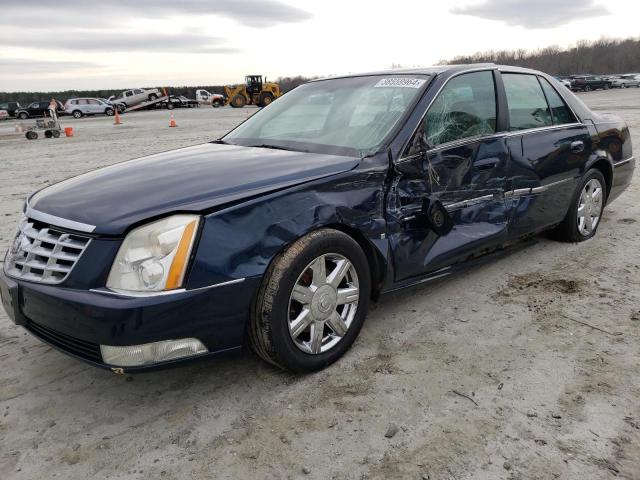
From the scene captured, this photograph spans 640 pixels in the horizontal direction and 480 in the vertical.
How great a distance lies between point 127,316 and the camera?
85.0 inches

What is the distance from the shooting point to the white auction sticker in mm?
3357

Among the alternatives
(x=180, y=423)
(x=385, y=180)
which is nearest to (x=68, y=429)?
(x=180, y=423)

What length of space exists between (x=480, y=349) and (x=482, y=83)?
1.88m

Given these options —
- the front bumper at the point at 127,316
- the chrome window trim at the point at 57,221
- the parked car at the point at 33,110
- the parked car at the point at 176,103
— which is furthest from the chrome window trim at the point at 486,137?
the parked car at the point at 176,103

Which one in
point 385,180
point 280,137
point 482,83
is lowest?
point 385,180

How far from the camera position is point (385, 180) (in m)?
2.93

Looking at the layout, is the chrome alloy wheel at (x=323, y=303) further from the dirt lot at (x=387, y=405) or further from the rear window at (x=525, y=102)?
the rear window at (x=525, y=102)

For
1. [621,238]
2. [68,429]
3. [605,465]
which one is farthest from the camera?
[621,238]

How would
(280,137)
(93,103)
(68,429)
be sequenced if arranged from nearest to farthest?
(68,429)
(280,137)
(93,103)

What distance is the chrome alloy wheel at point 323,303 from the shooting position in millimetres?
2629

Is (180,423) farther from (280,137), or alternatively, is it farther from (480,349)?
(280,137)

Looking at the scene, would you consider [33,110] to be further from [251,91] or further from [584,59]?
[584,59]

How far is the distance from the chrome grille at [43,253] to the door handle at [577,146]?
12.4ft

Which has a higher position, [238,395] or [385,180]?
[385,180]
